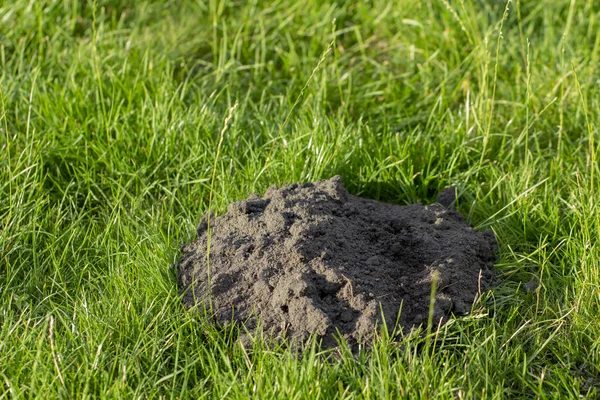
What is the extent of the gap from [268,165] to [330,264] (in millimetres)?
742

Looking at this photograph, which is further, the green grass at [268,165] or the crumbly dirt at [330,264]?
the crumbly dirt at [330,264]

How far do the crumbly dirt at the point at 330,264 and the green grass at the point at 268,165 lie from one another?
Result: 0.10 metres

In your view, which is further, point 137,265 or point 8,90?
point 8,90

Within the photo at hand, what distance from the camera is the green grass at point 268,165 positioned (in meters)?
2.52

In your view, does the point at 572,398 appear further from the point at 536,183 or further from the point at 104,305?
the point at 104,305

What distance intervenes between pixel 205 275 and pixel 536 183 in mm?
1674

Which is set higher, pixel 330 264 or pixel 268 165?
pixel 268 165

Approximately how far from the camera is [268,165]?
11.0 feet

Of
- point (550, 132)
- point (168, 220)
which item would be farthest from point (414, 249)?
point (550, 132)

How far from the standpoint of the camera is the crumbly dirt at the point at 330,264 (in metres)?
2.64

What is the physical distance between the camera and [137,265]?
2.91m

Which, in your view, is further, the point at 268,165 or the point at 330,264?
the point at 268,165

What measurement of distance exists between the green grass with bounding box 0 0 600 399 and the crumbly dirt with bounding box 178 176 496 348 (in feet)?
0.34

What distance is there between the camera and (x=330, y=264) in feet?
9.06
